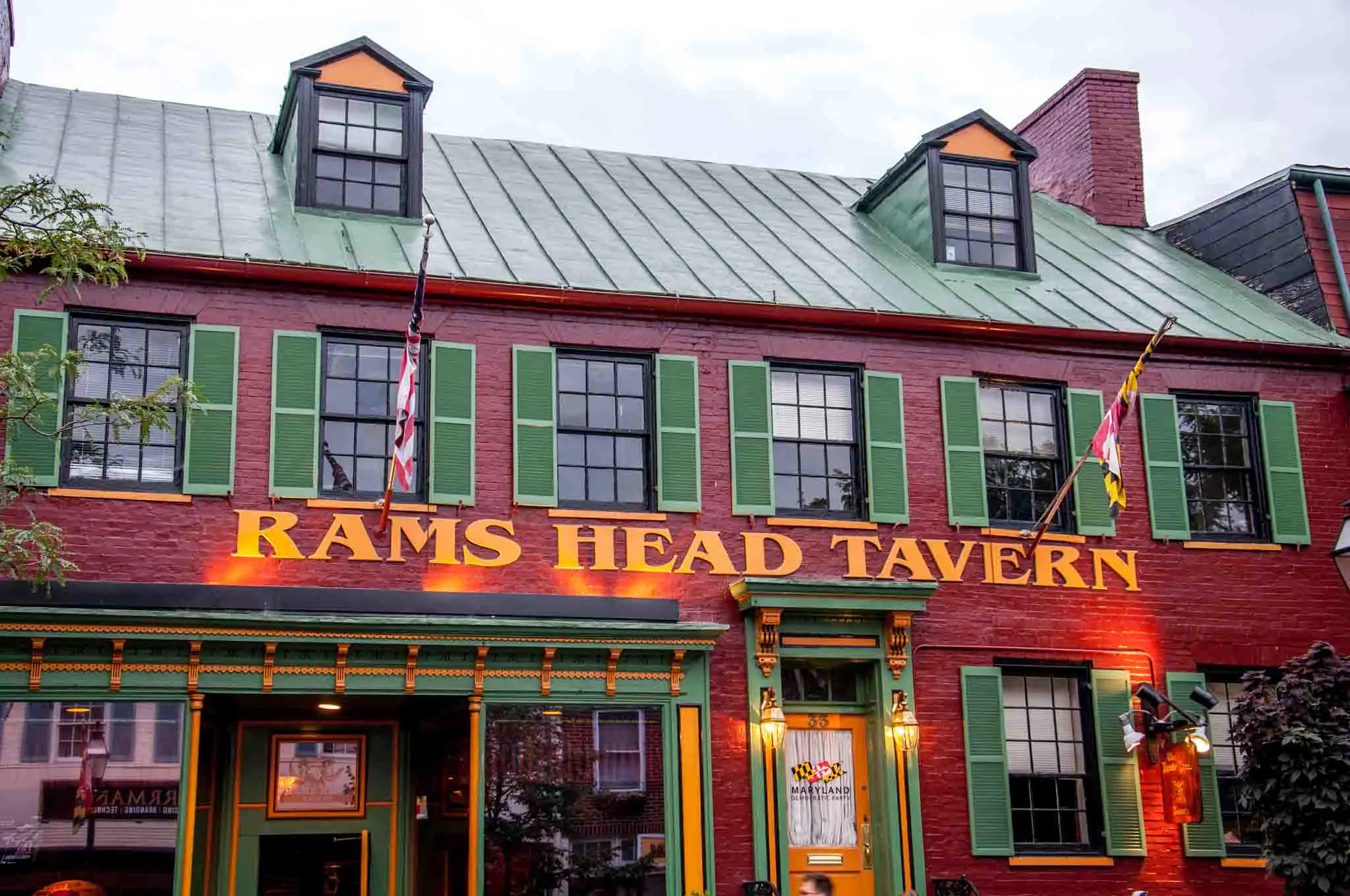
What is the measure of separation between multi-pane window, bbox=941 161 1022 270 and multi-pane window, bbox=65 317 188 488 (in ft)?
29.7

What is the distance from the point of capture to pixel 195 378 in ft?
46.1

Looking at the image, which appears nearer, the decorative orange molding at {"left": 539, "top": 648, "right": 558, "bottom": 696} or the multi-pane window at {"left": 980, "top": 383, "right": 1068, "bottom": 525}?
the decorative orange molding at {"left": 539, "top": 648, "right": 558, "bottom": 696}

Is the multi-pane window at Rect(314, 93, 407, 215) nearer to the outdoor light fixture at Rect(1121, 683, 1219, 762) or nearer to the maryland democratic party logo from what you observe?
the maryland democratic party logo

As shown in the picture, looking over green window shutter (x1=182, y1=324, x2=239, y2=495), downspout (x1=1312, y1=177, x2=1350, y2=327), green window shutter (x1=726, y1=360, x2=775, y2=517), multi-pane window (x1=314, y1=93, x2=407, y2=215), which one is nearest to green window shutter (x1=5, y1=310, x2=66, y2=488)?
green window shutter (x1=182, y1=324, x2=239, y2=495)

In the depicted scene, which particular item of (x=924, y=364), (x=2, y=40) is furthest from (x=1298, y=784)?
(x=2, y=40)

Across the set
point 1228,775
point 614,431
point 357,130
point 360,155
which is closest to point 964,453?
point 614,431

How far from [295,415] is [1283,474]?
10.6 metres

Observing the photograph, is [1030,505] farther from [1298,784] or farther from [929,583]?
[1298,784]

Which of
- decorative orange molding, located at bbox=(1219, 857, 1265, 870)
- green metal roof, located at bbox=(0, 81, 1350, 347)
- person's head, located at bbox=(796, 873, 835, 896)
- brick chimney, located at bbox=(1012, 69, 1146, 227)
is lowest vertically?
person's head, located at bbox=(796, 873, 835, 896)

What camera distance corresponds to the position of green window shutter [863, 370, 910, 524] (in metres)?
15.9

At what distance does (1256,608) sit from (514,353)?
8.44 meters

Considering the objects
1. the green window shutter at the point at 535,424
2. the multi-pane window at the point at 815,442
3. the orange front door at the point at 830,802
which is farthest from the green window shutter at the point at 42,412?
the orange front door at the point at 830,802

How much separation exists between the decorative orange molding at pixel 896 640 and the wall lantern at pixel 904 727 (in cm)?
32

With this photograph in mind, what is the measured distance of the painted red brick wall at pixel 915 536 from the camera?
14.0 metres
